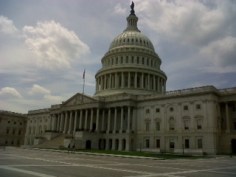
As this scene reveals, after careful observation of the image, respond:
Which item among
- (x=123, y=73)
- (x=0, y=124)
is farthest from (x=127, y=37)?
(x=0, y=124)

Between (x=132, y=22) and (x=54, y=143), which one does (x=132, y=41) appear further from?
(x=54, y=143)

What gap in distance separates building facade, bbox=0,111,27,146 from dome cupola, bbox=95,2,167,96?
45.8 meters

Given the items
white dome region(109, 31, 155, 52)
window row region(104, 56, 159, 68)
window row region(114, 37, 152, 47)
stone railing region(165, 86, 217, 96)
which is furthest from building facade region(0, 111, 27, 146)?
stone railing region(165, 86, 217, 96)

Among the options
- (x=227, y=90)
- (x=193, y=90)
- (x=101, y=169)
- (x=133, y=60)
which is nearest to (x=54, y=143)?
(x=193, y=90)

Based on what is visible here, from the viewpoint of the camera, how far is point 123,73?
98.4 metres

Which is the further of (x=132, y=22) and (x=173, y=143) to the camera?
(x=132, y=22)

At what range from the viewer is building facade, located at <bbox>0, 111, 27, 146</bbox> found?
119312mm

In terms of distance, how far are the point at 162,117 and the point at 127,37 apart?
45.8 m

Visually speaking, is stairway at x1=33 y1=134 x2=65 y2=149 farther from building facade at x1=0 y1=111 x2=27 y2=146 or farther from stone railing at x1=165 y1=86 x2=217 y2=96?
building facade at x1=0 y1=111 x2=27 y2=146

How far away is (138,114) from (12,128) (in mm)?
69392

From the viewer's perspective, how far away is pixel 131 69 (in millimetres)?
96875

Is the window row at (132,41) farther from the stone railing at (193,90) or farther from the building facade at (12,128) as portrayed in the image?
the building facade at (12,128)

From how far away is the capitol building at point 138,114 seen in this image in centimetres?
6706

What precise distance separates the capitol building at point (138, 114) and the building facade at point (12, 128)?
34.7 feet
